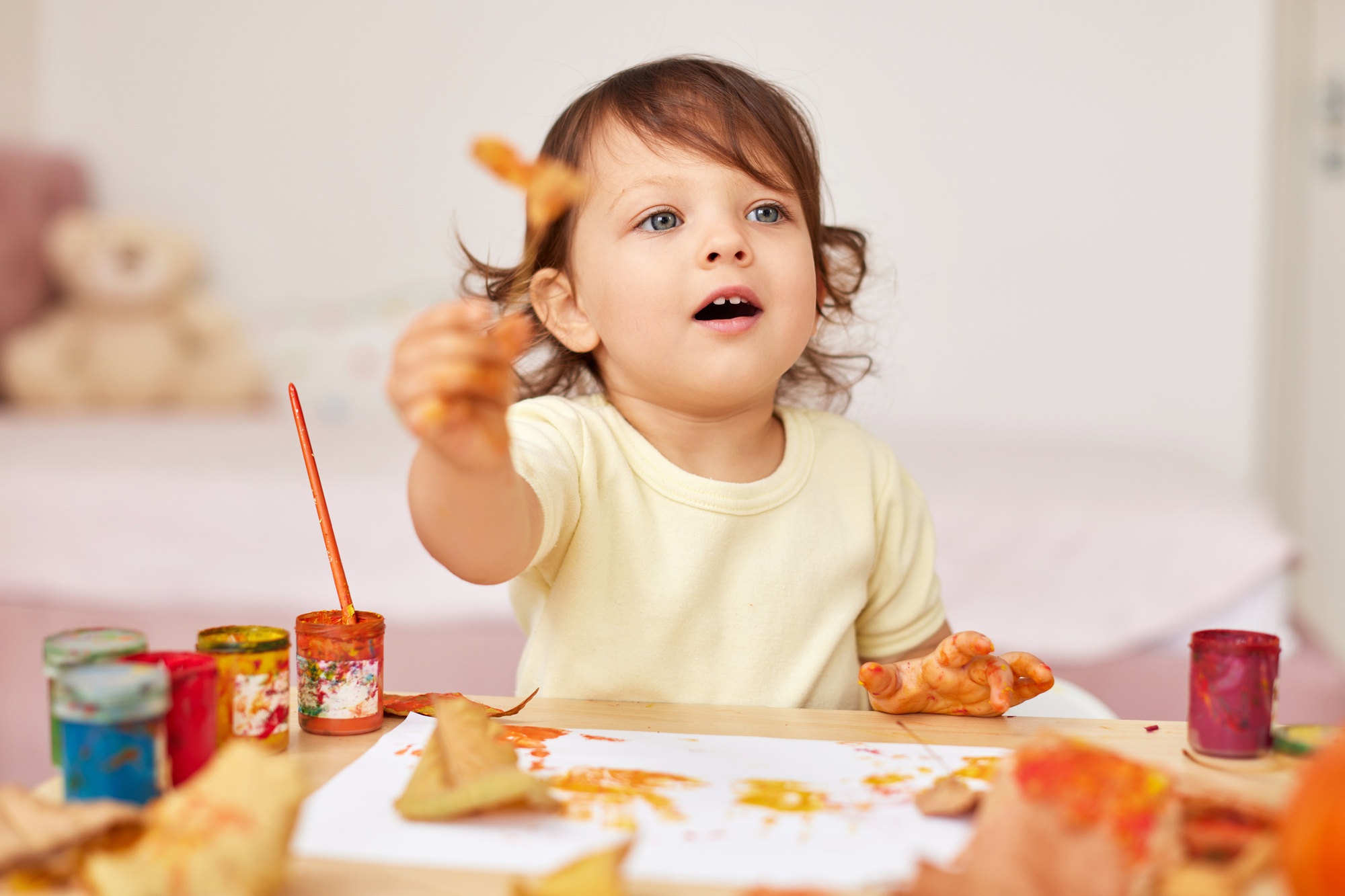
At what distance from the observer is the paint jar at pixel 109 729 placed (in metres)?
0.48

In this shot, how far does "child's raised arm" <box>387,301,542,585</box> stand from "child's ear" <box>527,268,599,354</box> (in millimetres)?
261

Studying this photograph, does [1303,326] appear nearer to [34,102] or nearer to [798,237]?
[798,237]

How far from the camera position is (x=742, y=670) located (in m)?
0.88

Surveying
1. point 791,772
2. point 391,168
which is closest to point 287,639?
point 791,772

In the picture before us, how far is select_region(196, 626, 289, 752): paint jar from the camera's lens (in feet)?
1.98

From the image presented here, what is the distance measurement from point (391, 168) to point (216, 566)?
4.42ft

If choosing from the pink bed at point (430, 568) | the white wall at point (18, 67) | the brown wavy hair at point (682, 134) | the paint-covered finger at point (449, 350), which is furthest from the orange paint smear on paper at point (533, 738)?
the white wall at point (18, 67)

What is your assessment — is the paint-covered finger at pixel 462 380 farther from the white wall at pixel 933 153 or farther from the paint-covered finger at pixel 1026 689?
the white wall at pixel 933 153

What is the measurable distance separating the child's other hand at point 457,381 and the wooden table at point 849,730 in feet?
0.61

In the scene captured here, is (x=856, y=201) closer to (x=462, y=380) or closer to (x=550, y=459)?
(x=550, y=459)

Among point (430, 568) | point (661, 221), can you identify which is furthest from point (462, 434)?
point (430, 568)

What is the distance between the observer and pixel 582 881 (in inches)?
16.3

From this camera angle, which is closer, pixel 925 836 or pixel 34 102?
pixel 925 836

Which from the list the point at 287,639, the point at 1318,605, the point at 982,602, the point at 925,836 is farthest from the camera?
the point at 1318,605
